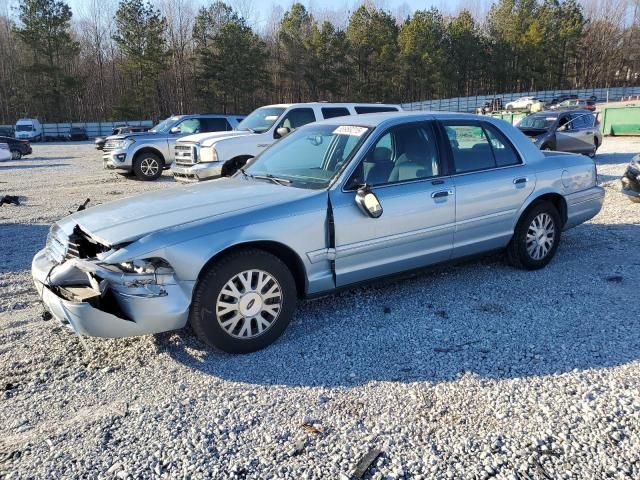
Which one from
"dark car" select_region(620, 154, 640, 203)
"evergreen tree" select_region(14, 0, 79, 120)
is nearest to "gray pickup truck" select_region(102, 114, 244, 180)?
"dark car" select_region(620, 154, 640, 203)

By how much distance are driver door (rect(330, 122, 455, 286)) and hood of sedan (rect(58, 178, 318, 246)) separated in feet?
1.44

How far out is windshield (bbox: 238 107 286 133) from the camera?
1122 centimetres

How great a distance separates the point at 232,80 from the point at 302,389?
56.7 m

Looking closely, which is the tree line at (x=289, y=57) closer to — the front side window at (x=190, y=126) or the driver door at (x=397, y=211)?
the front side window at (x=190, y=126)

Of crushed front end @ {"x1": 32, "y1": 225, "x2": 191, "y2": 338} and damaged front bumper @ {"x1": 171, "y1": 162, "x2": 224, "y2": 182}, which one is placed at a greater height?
damaged front bumper @ {"x1": 171, "y1": 162, "x2": 224, "y2": 182}

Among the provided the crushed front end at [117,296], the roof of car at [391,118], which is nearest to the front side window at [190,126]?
the roof of car at [391,118]

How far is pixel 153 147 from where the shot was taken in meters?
14.4

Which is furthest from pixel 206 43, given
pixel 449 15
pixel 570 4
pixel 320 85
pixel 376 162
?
pixel 376 162

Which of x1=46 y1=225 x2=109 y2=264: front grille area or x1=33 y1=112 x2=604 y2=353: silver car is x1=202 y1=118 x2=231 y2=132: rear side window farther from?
x1=46 y1=225 x2=109 y2=264: front grille area

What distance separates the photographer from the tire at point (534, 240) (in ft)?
17.2

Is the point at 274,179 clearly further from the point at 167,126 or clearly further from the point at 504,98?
the point at 504,98

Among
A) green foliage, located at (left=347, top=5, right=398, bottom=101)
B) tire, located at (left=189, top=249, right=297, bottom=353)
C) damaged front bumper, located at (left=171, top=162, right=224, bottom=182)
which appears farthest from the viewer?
green foliage, located at (left=347, top=5, right=398, bottom=101)

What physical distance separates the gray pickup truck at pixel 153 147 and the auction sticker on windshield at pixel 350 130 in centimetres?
1078

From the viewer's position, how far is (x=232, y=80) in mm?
56219
